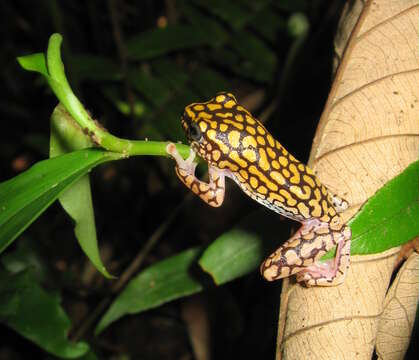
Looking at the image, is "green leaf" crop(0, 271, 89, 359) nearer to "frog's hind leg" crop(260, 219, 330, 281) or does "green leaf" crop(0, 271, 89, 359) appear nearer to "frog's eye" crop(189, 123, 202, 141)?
"frog's hind leg" crop(260, 219, 330, 281)

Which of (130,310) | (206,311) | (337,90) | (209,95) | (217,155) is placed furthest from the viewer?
(209,95)

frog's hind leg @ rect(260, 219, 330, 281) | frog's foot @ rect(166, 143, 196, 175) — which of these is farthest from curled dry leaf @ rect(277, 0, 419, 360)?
frog's foot @ rect(166, 143, 196, 175)

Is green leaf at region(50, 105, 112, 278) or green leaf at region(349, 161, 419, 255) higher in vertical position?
green leaf at region(50, 105, 112, 278)

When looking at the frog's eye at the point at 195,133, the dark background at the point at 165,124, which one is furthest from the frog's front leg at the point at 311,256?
the dark background at the point at 165,124

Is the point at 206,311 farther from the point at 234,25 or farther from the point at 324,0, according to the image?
the point at 324,0

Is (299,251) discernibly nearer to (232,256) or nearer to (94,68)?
(232,256)

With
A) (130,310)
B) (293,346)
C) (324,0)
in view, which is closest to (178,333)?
(130,310)

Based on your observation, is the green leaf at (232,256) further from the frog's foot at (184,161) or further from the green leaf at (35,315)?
the green leaf at (35,315)

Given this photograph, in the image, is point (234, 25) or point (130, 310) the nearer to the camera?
point (130, 310)
